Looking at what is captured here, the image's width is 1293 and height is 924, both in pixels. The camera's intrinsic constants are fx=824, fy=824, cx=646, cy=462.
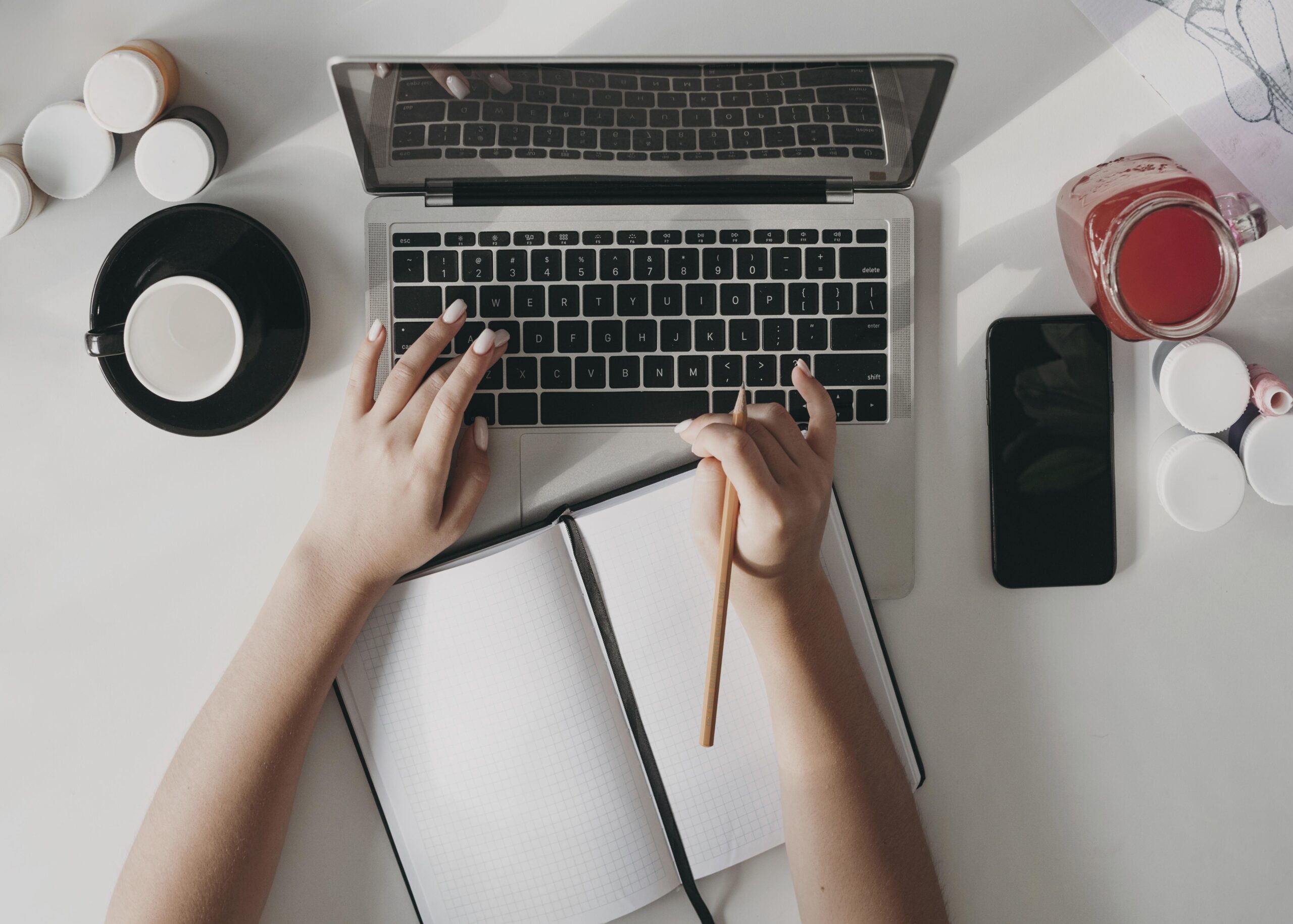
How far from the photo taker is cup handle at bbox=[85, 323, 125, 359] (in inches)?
26.3

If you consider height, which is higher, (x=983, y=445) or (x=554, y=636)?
(x=983, y=445)

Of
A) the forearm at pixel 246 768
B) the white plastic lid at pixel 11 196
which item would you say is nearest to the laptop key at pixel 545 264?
the forearm at pixel 246 768

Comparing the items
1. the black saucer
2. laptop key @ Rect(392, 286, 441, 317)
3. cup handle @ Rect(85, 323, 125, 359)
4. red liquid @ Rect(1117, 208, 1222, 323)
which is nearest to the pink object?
red liquid @ Rect(1117, 208, 1222, 323)

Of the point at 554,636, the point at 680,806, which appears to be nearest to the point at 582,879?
the point at 680,806

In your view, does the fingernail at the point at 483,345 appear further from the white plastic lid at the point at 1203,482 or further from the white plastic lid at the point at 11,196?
the white plastic lid at the point at 1203,482

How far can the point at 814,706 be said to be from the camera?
0.70 meters

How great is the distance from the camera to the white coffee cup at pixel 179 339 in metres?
0.68

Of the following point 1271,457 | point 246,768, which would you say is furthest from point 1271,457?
point 246,768

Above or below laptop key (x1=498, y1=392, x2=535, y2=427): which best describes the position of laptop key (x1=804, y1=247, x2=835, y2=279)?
above

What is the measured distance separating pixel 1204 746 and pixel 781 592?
0.45m

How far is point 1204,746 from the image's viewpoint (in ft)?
2.56

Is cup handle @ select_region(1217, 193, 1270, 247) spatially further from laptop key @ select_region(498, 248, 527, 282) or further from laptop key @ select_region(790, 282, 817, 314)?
laptop key @ select_region(498, 248, 527, 282)

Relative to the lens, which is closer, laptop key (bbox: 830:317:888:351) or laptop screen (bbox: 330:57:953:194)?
laptop screen (bbox: 330:57:953:194)

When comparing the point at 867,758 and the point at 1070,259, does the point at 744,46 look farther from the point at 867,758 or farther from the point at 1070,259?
the point at 867,758
